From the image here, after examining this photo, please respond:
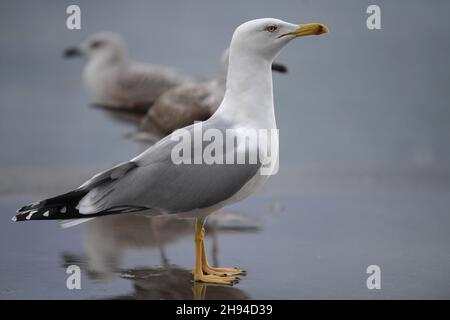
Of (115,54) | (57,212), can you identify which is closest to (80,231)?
(57,212)

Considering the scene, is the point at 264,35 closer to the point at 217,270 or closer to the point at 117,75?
the point at 217,270

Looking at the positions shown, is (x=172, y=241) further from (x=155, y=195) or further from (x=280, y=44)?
(x=280, y=44)

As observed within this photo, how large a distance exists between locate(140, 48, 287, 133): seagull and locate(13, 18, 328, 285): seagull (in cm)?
185

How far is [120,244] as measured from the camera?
3.86 meters

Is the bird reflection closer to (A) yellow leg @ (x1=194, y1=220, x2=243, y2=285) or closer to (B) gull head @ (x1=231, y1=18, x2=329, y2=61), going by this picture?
(A) yellow leg @ (x1=194, y1=220, x2=243, y2=285)

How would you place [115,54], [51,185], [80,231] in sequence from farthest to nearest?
1. [115,54]
2. [51,185]
3. [80,231]

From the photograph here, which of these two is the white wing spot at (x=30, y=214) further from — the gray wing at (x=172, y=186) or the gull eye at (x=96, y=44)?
the gull eye at (x=96, y=44)

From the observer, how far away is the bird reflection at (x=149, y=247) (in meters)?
2.79

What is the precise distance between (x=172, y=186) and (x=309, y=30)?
99 cm

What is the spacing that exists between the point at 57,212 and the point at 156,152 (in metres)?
0.52

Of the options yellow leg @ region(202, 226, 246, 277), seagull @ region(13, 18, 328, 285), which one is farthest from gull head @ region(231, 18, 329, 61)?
yellow leg @ region(202, 226, 246, 277)

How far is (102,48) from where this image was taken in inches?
283

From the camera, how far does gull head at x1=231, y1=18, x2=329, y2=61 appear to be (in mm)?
2900

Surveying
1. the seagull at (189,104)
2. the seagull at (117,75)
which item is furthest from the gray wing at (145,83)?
the seagull at (189,104)
